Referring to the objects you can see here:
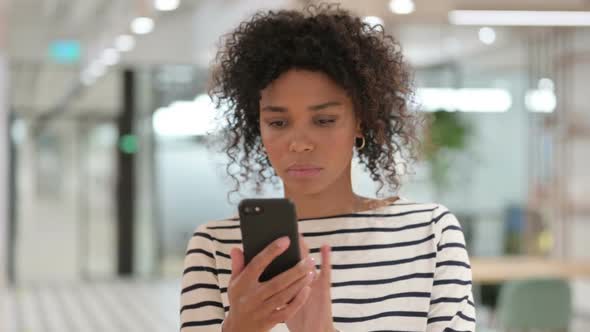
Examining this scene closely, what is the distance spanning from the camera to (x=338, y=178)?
155 centimetres

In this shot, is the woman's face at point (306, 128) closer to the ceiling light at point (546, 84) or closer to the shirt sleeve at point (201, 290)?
the shirt sleeve at point (201, 290)

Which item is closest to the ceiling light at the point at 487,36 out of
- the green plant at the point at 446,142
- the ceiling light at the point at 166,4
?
the green plant at the point at 446,142

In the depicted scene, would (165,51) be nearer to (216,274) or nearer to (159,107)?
(159,107)

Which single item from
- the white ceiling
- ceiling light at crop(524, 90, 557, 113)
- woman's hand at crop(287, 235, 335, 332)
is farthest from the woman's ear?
the white ceiling

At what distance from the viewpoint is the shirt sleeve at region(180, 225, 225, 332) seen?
1521mm

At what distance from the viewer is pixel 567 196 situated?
9.12 meters

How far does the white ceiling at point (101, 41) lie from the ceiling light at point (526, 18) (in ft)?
18.3

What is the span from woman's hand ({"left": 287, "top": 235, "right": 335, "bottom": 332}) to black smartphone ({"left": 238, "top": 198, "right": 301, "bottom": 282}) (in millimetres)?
38

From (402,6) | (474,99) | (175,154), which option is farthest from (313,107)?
(175,154)

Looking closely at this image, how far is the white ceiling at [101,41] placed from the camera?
1166cm

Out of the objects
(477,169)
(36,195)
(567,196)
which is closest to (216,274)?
(567,196)

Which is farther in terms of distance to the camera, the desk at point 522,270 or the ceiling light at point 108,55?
the ceiling light at point 108,55

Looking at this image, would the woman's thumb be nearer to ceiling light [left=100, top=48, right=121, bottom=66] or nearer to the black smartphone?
the black smartphone

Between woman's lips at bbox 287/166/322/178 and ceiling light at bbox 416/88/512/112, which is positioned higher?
ceiling light at bbox 416/88/512/112
